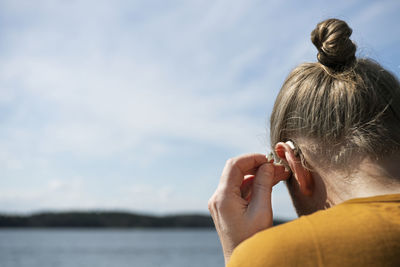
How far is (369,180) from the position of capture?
187cm

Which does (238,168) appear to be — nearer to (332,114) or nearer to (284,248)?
(332,114)

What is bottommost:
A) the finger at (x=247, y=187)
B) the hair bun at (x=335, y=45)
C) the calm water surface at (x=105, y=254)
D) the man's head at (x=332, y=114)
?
the calm water surface at (x=105, y=254)

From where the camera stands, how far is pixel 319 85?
82.6 inches

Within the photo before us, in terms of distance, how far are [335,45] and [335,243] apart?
3.56 feet

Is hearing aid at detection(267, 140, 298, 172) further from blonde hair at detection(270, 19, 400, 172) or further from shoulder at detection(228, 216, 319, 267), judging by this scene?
shoulder at detection(228, 216, 319, 267)

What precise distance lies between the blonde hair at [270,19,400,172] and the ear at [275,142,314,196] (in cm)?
5

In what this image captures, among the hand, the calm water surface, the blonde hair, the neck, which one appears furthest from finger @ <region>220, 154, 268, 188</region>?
the calm water surface

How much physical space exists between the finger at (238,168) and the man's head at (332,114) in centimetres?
16

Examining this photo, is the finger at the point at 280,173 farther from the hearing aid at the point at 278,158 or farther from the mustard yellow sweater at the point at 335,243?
the mustard yellow sweater at the point at 335,243

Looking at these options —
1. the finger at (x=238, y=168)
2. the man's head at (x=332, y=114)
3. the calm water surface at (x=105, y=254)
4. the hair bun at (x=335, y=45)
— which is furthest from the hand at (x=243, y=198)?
the calm water surface at (x=105, y=254)

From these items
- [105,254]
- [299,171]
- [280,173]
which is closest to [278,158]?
[280,173]

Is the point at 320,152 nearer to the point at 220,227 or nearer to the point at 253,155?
the point at 253,155

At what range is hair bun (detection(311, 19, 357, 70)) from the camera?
2.13 metres

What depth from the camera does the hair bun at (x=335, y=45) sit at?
7.00 feet
